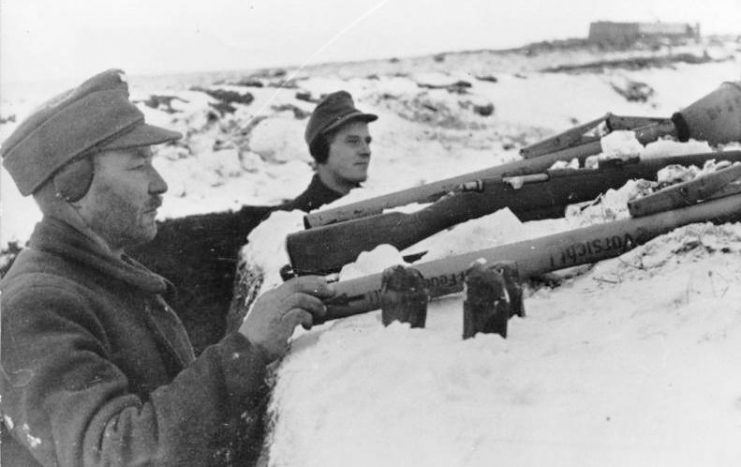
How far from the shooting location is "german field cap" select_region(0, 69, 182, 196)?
2.55 meters

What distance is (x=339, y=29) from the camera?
5066mm

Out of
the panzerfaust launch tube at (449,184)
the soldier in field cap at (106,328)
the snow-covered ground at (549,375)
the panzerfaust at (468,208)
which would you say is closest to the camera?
the snow-covered ground at (549,375)

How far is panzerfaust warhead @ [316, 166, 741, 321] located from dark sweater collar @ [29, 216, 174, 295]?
73 centimetres

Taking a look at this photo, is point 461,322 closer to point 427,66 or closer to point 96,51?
point 96,51

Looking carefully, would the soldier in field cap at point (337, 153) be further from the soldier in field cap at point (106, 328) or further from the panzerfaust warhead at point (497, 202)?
the soldier in field cap at point (106, 328)

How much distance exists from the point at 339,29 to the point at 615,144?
195cm

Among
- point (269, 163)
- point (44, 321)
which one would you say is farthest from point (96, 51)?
point (44, 321)

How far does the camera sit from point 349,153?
6.37 m

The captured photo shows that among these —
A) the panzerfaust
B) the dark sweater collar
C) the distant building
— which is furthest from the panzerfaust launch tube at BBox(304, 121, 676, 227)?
the distant building

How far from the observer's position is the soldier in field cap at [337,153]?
6.33m

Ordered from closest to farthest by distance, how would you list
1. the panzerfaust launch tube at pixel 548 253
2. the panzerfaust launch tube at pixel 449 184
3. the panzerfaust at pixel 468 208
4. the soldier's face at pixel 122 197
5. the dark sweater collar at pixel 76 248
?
the dark sweater collar at pixel 76 248 < the soldier's face at pixel 122 197 < the panzerfaust launch tube at pixel 548 253 < the panzerfaust at pixel 468 208 < the panzerfaust launch tube at pixel 449 184

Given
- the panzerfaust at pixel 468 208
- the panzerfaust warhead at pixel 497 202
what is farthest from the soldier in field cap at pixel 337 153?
the panzerfaust warhead at pixel 497 202

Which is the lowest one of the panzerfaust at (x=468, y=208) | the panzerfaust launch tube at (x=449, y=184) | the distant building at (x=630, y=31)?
the distant building at (x=630, y=31)

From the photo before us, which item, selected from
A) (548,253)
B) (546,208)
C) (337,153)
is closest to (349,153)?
(337,153)
